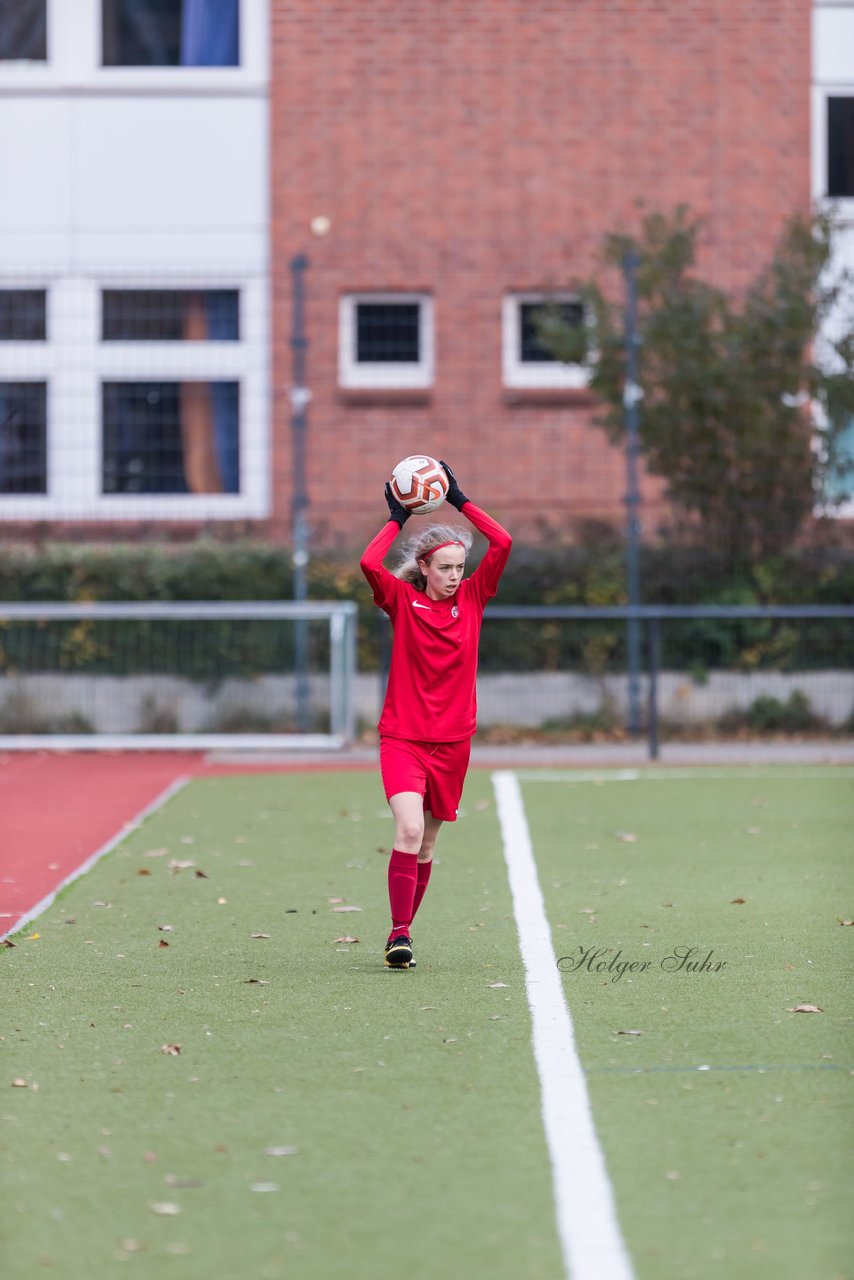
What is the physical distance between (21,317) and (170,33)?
11.5 ft

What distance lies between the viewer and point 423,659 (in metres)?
7.43

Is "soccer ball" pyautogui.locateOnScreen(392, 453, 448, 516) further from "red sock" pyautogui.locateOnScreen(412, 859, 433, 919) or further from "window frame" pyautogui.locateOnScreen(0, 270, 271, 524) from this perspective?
"window frame" pyautogui.locateOnScreen(0, 270, 271, 524)

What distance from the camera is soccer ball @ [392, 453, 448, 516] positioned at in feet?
24.7

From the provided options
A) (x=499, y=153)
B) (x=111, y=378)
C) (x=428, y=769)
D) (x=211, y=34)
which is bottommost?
(x=428, y=769)

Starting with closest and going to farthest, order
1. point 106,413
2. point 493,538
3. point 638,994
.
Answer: point 638,994, point 493,538, point 106,413

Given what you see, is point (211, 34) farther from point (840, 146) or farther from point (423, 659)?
point (423, 659)

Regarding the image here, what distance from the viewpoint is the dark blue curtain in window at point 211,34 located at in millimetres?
20766

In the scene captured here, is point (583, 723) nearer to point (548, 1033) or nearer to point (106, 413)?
point (106, 413)

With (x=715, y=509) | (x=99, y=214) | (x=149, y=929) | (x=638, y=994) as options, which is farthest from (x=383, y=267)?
(x=638, y=994)

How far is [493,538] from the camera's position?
25.4 ft

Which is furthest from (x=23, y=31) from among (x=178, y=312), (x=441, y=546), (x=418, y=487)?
(x=441, y=546)

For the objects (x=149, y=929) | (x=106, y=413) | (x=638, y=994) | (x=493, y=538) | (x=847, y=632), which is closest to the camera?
(x=638, y=994)

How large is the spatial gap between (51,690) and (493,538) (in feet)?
32.5

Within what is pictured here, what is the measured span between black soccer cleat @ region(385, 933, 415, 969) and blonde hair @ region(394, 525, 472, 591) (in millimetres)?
1314
